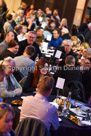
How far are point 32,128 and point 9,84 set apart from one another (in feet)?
5.24

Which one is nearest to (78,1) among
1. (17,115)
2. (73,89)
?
(73,89)

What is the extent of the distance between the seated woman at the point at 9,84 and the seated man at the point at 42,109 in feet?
2.91

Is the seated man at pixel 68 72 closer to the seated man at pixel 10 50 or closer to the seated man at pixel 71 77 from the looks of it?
the seated man at pixel 71 77

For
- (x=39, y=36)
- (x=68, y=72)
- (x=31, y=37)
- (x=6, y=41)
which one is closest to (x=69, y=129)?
(x=68, y=72)

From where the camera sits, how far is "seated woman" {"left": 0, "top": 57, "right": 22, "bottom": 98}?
4477 mm

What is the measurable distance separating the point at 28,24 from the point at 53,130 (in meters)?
8.64

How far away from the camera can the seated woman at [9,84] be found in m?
4.48

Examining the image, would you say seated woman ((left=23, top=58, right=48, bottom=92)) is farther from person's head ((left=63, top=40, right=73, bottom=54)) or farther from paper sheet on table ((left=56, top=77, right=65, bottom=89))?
person's head ((left=63, top=40, right=73, bottom=54))

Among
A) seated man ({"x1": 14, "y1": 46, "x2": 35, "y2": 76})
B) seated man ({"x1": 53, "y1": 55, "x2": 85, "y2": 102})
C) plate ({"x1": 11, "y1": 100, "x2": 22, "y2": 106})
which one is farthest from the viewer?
seated man ({"x1": 14, "y1": 46, "x2": 35, "y2": 76})

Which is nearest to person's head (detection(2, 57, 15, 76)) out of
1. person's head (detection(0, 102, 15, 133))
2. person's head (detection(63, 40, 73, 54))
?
person's head (detection(0, 102, 15, 133))

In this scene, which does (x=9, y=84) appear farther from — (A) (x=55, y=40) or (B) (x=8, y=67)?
(A) (x=55, y=40)

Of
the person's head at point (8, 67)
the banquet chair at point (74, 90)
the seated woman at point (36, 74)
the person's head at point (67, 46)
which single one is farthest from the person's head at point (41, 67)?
the person's head at point (67, 46)

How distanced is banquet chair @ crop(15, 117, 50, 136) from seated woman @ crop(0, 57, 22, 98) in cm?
113

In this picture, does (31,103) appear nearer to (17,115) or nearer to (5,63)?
(17,115)
